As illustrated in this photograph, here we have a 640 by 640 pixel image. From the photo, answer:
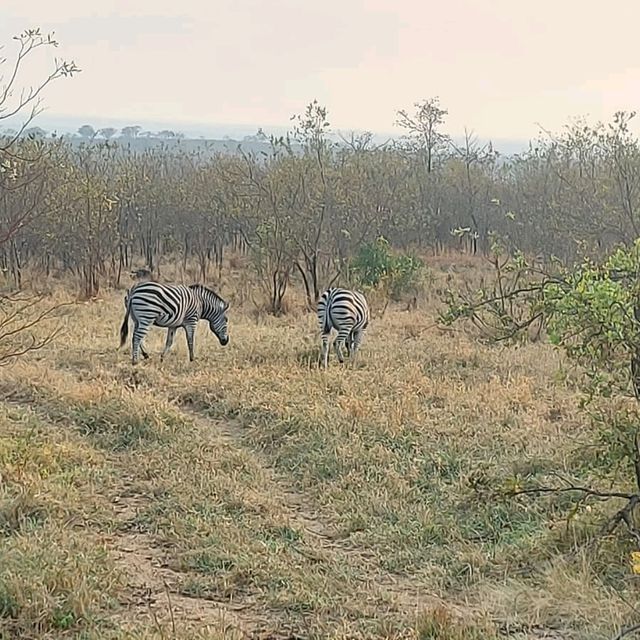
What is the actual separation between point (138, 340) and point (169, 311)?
81 centimetres

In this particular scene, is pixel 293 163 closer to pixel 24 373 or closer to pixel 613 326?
pixel 24 373

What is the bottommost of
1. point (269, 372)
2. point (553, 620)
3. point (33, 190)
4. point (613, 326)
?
point (553, 620)

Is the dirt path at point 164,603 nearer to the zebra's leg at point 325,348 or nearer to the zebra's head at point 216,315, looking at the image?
the zebra's leg at point 325,348

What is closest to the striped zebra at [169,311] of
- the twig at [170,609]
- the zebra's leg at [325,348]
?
the zebra's leg at [325,348]

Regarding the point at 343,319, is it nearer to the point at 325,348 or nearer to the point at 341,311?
the point at 341,311

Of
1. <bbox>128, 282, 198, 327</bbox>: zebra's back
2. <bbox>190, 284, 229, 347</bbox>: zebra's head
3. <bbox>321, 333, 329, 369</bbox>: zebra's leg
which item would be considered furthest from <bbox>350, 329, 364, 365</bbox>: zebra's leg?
<bbox>128, 282, 198, 327</bbox>: zebra's back

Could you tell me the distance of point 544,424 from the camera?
8.45 metres

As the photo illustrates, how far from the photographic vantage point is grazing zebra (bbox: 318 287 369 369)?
12.2 m

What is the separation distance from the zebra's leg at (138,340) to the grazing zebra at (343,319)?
2.43 meters

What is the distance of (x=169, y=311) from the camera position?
41.3ft

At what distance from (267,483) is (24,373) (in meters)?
4.53

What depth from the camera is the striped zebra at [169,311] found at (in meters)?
12.2

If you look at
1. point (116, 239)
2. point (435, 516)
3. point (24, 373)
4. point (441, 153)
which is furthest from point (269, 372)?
point (441, 153)

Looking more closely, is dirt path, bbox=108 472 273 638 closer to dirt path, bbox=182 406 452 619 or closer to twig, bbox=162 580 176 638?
twig, bbox=162 580 176 638
